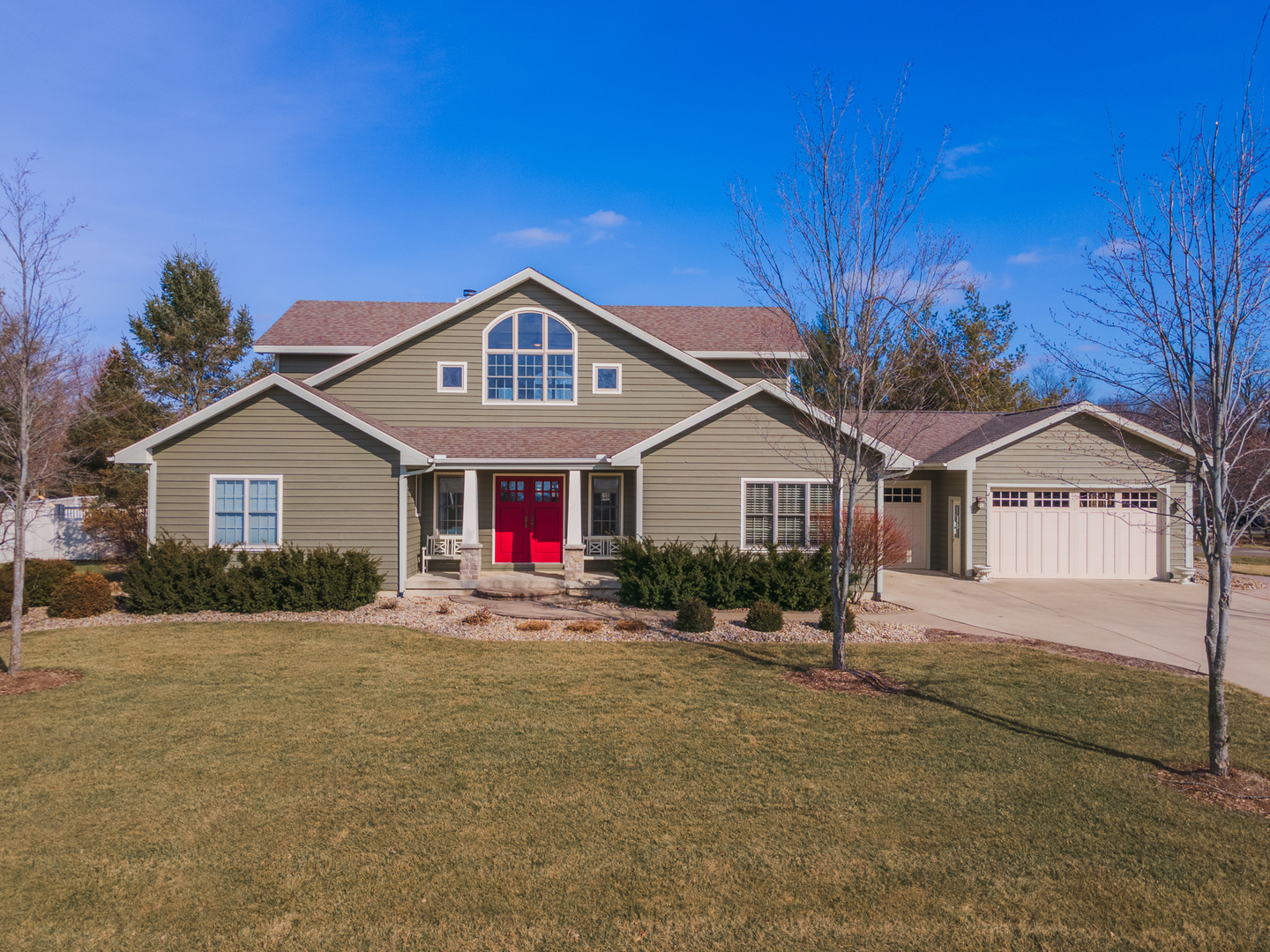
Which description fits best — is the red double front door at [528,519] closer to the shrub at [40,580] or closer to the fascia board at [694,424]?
the fascia board at [694,424]

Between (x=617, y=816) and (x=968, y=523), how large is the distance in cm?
1485

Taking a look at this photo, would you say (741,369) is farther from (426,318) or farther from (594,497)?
(426,318)

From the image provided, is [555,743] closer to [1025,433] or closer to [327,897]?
[327,897]

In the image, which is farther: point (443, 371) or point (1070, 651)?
point (443, 371)

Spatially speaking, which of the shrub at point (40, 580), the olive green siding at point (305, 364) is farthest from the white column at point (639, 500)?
the shrub at point (40, 580)

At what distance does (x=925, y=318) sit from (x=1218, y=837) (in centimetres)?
626

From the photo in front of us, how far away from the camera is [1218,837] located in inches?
185

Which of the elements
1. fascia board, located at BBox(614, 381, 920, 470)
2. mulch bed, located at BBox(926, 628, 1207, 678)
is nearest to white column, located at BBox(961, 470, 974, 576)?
fascia board, located at BBox(614, 381, 920, 470)

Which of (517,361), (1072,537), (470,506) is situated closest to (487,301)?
(517,361)

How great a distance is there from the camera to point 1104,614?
1284 centimetres

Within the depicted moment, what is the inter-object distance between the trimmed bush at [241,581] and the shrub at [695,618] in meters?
6.05

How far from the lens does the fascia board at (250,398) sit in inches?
525

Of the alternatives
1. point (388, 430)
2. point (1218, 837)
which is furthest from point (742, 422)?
point (1218, 837)

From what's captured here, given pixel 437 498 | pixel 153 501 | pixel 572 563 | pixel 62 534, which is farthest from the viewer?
pixel 62 534
